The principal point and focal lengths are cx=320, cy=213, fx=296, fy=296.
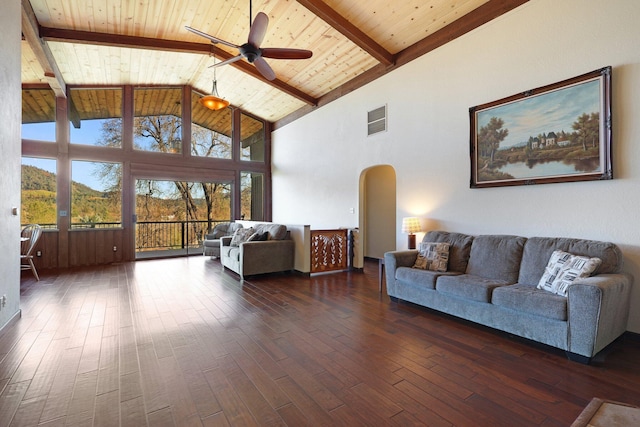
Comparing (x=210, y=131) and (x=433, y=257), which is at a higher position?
(x=210, y=131)

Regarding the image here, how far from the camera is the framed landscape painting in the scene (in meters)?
2.98

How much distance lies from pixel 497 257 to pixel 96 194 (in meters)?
8.26

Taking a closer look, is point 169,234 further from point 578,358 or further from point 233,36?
point 578,358

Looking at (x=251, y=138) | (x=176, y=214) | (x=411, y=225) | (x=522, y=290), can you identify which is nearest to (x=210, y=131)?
(x=251, y=138)

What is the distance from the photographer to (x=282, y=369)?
2246 mm

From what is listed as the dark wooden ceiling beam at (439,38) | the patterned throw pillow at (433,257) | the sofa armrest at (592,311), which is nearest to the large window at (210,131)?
the dark wooden ceiling beam at (439,38)

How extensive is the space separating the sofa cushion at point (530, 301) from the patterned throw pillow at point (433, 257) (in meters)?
0.87

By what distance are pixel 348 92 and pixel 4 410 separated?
251 inches

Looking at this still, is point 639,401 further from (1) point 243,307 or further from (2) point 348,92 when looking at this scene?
(2) point 348,92

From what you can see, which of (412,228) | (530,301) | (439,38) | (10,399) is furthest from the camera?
(412,228)

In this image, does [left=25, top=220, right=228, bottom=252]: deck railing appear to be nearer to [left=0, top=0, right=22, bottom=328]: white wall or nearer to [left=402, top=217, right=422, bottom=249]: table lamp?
[left=0, top=0, right=22, bottom=328]: white wall

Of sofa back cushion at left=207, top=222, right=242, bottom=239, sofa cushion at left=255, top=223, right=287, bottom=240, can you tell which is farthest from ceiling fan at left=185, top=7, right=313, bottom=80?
sofa back cushion at left=207, top=222, right=242, bottom=239

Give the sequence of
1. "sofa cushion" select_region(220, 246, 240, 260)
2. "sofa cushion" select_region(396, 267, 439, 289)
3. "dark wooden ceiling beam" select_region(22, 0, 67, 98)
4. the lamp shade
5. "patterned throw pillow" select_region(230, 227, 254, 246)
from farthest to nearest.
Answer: "patterned throw pillow" select_region(230, 227, 254, 246)
"sofa cushion" select_region(220, 246, 240, 260)
the lamp shade
"dark wooden ceiling beam" select_region(22, 0, 67, 98)
"sofa cushion" select_region(396, 267, 439, 289)

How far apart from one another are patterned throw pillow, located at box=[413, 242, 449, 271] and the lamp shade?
24.1 inches
